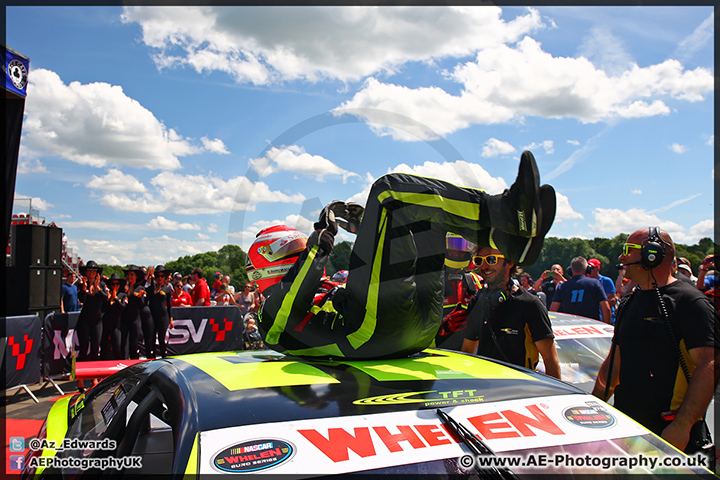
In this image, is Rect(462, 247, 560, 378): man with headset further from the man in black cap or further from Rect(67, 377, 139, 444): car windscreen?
the man in black cap

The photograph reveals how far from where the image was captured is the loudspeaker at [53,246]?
33.4 ft

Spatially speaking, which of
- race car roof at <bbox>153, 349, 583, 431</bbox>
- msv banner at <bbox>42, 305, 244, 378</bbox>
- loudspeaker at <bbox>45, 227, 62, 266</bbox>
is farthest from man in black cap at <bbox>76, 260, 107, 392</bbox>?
race car roof at <bbox>153, 349, 583, 431</bbox>

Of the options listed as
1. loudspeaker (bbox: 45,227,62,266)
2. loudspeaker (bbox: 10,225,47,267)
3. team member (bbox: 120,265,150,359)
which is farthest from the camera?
loudspeaker (bbox: 45,227,62,266)

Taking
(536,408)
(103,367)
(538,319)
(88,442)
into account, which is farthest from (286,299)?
(103,367)

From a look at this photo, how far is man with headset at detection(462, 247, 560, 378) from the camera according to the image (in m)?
3.85

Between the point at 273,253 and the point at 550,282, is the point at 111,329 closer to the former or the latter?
the point at 273,253

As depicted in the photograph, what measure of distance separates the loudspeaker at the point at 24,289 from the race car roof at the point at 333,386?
9290 mm

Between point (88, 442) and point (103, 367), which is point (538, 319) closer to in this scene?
point (88, 442)

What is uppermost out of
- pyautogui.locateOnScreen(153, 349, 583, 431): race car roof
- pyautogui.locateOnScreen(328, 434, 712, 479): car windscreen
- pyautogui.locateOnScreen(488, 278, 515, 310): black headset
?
pyautogui.locateOnScreen(488, 278, 515, 310): black headset

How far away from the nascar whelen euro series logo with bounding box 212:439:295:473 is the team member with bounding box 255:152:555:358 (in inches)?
48.8

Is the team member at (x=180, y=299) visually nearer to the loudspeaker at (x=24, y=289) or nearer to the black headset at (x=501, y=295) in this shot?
the loudspeaker at (x=24, y=289)

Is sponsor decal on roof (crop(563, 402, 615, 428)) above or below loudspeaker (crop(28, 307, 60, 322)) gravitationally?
above

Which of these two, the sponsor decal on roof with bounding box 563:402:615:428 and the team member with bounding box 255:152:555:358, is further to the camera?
the team member with bounding box 255:152:555:358

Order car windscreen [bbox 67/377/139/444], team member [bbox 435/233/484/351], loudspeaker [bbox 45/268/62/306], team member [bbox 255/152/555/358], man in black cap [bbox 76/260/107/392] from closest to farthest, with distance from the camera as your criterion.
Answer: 1. car windscreen [bbox 67/377/139/444]
2. team member [bbox 255/152/555/358]
3. team member [bbox 435/233/484/351]
4. man in black cap [bbox 76/260/107/392]
5. loudspeaker [bbox 45/268/62/306]
